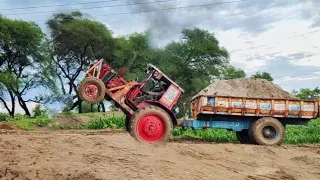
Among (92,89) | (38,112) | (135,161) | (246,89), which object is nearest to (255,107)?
(246,89)

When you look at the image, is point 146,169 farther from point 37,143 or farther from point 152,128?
point 152,128

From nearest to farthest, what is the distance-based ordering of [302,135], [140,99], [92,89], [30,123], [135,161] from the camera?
[135,161], [92,89], [140,99], [302,135], [30,123]

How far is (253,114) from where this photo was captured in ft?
57.0

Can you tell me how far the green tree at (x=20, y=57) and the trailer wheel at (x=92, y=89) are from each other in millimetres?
27227

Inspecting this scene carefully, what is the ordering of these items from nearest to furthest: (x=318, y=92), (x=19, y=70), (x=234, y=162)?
(x=234, y=162) → (x=19, y=70) → (x=318, y=92)

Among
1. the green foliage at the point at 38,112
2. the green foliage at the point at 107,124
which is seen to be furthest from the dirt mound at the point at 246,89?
the green foliage at the point at 38,112

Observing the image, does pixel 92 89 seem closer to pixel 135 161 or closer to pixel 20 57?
pixel 135 161

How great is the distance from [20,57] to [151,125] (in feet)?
100

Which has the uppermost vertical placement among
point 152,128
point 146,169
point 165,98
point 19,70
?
point 19,70

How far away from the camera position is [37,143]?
40.7ft

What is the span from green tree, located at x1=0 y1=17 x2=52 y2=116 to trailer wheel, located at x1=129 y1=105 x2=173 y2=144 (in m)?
27.4

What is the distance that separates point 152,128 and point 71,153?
4177 millimetres

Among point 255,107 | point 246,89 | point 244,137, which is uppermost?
point 246,89

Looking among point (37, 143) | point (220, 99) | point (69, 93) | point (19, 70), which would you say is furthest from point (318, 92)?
point (37, 143)
